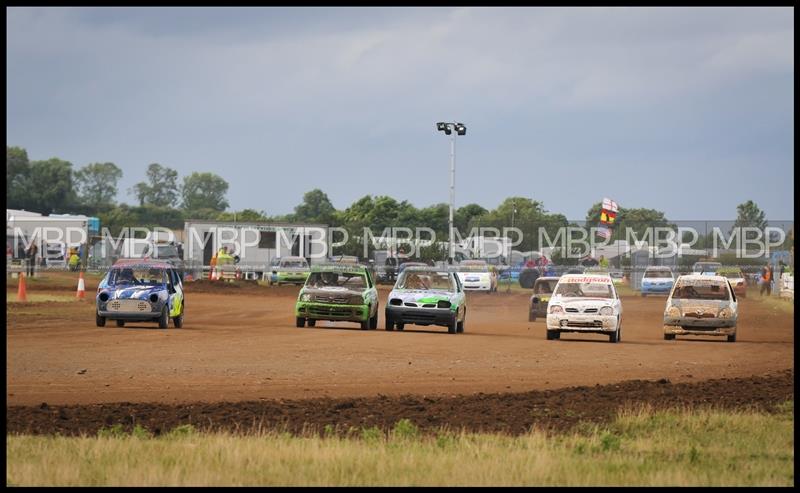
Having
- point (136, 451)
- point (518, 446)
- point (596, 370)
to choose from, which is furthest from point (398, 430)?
point (596, 370)

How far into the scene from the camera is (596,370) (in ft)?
74.0

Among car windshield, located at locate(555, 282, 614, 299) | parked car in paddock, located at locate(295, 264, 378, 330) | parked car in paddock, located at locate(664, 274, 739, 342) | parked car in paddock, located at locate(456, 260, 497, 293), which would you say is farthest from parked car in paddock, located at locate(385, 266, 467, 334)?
parked car in paddock, located at locate(456, 260, 497, 293)

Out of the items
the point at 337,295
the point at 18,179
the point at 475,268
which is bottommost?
the point at 337,295

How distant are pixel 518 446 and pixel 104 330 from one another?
59.5 feet

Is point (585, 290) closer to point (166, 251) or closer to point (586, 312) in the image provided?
point (586, 312)

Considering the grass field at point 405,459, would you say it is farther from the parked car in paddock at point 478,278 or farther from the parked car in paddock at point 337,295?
the parked car in paddock at point 478,278

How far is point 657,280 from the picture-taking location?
2202 inches

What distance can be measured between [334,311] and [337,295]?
1.41 ft

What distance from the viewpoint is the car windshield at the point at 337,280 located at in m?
31.0

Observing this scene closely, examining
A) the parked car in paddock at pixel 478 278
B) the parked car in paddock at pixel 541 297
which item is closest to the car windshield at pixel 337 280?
the parked car in paddock at pixel 541 297

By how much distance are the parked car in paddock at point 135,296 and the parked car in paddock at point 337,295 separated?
320cm

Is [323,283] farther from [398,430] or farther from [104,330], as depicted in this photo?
[398,430]

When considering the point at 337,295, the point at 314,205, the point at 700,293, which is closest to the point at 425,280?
the point at 337,295
